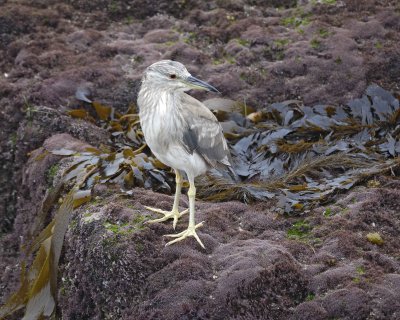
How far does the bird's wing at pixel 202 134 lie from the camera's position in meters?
4.09

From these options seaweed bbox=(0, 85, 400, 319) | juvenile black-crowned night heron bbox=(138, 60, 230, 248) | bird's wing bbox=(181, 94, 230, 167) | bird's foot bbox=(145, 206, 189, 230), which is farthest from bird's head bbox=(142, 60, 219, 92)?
seaweed bbox=(0, 85, 400, 319)

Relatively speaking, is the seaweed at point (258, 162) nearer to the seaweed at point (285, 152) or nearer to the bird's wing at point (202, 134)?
the seaweed at point (285, 152)

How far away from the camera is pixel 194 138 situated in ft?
13.5

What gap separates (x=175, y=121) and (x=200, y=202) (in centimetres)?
98

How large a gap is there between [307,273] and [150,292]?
0.97m

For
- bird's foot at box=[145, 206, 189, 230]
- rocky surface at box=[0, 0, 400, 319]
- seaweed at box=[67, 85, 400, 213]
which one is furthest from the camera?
seaweed at box=[67, 85, 400, 213]

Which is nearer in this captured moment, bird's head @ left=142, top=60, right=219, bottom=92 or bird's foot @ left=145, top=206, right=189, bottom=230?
bird's head @ left=142, top=60, right=219, bottom=92

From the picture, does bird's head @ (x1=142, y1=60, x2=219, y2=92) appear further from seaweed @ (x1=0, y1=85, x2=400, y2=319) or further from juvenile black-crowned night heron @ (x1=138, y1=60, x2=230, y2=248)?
seaweed @ (x1=0, y1=85, x2=400, y2=319)

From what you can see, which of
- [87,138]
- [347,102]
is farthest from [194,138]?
[347,102]

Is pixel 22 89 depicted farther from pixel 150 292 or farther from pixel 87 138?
pixel 150 292

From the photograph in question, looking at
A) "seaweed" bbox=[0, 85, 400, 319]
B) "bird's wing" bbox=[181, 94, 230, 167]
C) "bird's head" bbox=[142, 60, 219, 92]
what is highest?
"bird's head" bbox=[142, 60, 219, 92]

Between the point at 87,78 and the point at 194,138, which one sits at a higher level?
the point at 194,138

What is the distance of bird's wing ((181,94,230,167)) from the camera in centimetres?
409

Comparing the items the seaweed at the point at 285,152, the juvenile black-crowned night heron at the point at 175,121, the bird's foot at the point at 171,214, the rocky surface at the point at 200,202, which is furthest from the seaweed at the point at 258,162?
the juvenile black-crowned night heron at the point at 175,121
